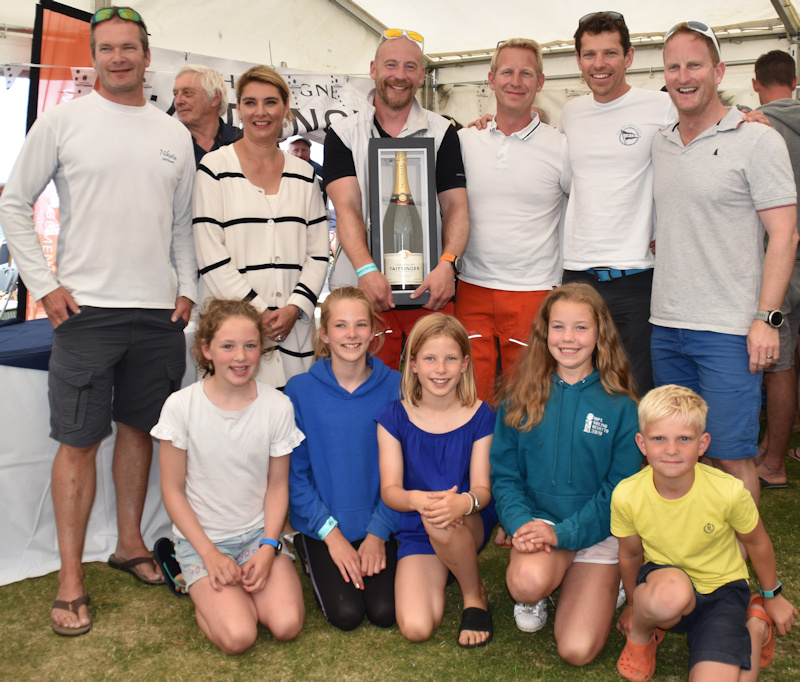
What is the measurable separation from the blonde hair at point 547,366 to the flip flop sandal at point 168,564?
1.44m

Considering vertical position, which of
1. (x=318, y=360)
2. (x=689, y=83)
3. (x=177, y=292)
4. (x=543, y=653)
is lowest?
(x=543, y=653)

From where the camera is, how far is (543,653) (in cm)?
231

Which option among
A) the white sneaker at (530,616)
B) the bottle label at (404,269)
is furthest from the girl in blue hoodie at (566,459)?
the bottle label at (404,269)

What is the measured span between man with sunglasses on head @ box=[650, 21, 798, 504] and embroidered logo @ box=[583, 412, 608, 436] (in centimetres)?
42

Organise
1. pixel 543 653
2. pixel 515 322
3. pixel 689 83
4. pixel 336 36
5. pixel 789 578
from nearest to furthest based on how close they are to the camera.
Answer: pixel 543 653 < pixel 689 83 < pixel 789 578 < pixel 515 322 < pixel 336 36

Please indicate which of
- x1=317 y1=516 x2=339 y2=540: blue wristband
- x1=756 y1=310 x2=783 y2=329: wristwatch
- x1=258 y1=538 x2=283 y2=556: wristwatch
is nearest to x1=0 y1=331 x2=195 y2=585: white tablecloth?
x1=258 y1=538 x2=283 y2=556: wristwatch

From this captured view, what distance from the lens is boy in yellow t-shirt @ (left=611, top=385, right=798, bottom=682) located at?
2047 millimetres

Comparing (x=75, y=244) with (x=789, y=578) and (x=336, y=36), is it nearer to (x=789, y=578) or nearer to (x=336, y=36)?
(x=789, y=578)

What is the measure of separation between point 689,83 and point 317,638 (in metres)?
2.37

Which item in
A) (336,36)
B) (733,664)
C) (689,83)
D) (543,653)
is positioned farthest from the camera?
(336,36)

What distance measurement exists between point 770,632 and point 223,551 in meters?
1.84

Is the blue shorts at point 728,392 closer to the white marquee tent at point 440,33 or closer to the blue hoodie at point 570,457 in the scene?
the blue hoodie at point 570,457

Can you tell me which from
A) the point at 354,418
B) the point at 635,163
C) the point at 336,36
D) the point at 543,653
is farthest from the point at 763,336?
the point at 336,36

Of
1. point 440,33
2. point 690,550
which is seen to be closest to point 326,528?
point 690,550
